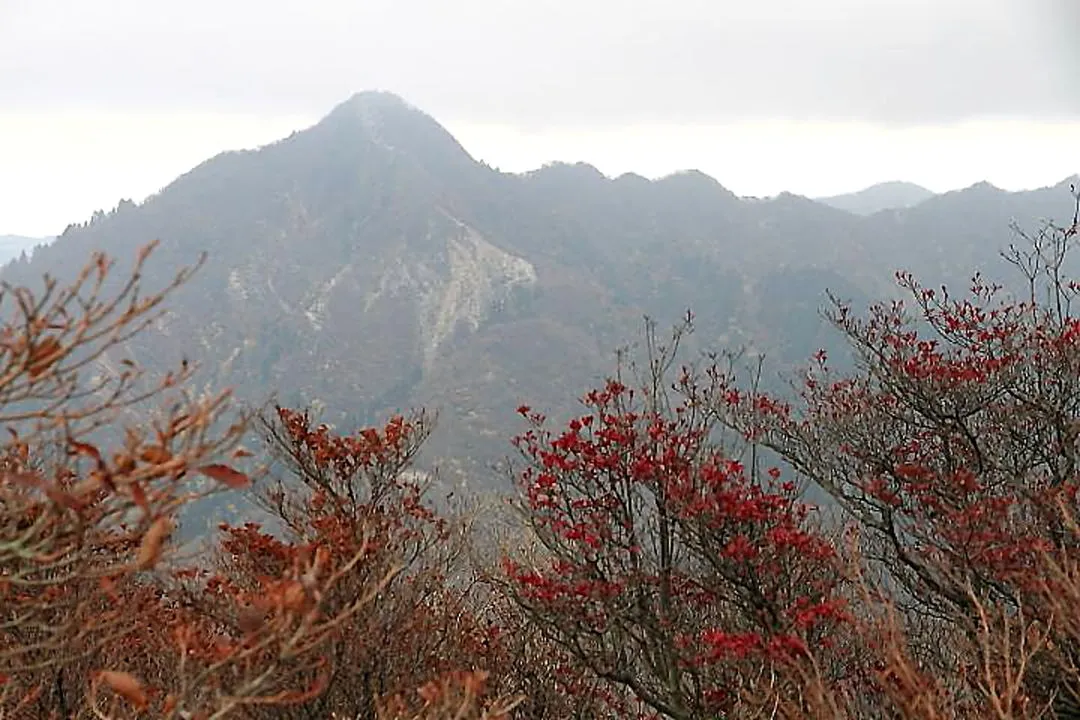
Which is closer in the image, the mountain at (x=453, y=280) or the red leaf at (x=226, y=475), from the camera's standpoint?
the red leaf at (x=226, y=475)

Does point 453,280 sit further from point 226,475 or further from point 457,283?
point 226,475

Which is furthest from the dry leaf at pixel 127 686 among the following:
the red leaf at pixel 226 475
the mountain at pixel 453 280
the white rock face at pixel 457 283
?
the white rock face at pixel 457 283

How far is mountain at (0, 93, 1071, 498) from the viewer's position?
13712cm

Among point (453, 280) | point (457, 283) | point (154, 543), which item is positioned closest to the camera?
point (154, 543)

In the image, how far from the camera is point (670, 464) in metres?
9.47

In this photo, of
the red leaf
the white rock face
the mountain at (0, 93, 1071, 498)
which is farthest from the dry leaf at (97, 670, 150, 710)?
the white rock face

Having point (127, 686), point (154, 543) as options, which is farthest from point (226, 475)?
point (127, 686)

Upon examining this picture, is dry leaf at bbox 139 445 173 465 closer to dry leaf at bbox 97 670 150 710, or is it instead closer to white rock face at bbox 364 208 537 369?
dry leaf at bbox 97 670 150 710

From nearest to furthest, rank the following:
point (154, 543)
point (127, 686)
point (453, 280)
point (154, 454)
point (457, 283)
→ point (127, 686), point (154, 543), point (154, 454), point (457, 283), point (453, 280)

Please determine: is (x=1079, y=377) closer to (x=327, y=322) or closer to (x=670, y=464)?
(x=670, y=464)

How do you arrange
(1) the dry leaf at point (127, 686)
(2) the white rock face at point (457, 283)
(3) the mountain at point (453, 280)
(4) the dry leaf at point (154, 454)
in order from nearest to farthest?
(1) the dry leaf at point (127, 686) < (4) the dry leaf at point (154, 454) < (3) the mountain at point (453, 280) < (2) the white rock face at point (457, 283)

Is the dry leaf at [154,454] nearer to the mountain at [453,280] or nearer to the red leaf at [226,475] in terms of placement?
the red leaf at [226,475]

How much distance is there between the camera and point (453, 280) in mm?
162250

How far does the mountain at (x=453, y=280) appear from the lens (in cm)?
13712
